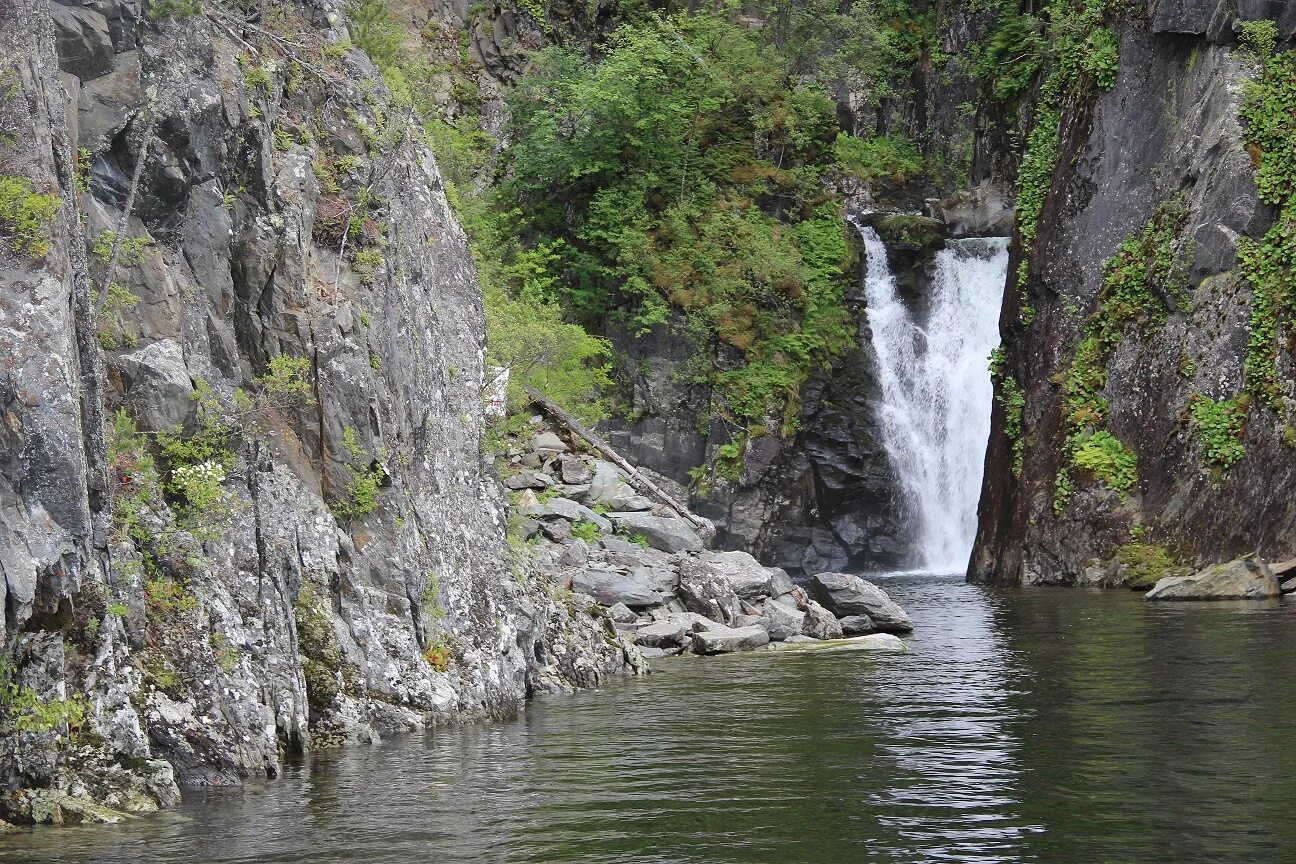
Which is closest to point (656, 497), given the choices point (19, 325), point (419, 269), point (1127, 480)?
point (1127, 480)

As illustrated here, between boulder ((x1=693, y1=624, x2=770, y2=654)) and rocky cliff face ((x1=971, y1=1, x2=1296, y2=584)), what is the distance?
11.4 metres

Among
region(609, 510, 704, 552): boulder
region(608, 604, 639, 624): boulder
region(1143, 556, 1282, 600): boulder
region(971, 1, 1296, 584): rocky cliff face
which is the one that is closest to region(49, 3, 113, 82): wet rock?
region(608, 604, 639, 624): boulder

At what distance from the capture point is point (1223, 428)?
2692 cm

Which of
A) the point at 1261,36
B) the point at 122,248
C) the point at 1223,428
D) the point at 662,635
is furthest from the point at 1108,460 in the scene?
the point at 122,248

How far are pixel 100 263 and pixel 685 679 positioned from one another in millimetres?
9351

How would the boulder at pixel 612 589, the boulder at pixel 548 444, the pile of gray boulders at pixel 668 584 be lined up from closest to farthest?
the pile of gray boulders at pixel 668 584 → the boulder at pixel 612 589 → the boulder at pixel 548 444

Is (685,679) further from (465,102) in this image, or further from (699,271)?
(465,102)

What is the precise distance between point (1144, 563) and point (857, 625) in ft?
29.4

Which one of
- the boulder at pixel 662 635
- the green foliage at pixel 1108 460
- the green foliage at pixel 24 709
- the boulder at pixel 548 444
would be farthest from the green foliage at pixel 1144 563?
the green foliage at pixel 24 709

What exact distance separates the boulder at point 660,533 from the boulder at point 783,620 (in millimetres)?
2855

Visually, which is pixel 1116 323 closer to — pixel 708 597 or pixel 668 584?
pixel 708 597

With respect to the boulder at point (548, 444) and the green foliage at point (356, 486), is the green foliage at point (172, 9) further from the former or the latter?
the boulder at point (548, 444)

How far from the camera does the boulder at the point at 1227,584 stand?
23.3 meters

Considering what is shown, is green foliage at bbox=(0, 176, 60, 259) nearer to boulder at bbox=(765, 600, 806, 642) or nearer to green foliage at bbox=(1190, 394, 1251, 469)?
boulder at bbox=(765, 600, 806, 642)
